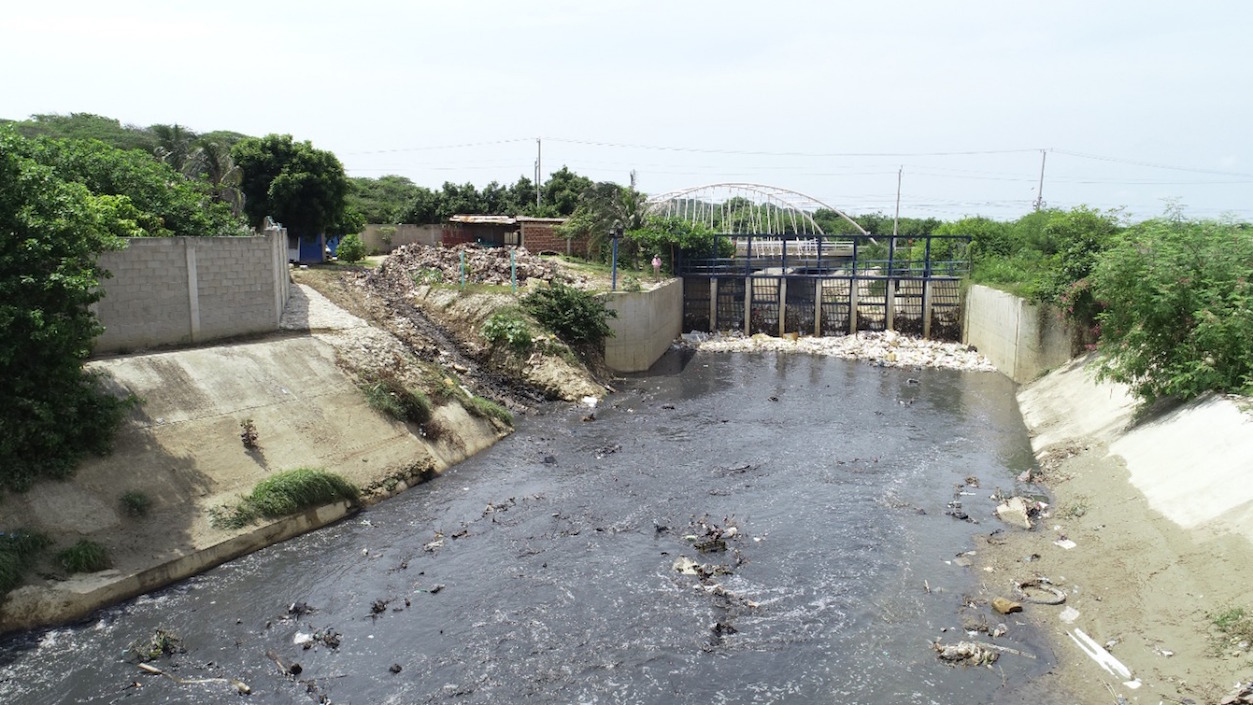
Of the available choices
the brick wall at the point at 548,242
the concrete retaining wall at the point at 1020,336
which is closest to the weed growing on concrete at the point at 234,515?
the concrete retaining wall at the point at 1020,336

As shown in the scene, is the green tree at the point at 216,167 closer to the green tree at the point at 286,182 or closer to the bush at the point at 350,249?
the green tree at the point at 286,182

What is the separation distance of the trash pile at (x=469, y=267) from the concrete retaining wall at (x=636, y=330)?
3.11m

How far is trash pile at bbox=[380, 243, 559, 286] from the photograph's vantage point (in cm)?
3272

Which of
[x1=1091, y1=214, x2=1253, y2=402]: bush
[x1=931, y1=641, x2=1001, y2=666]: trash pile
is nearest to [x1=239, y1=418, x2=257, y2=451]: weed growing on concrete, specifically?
[x1=931, y1=641, x2=1001, y2=666]: trash pile

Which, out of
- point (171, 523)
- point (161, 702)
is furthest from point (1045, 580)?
point (171, 523)

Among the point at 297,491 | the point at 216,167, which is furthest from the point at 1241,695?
the point at 216,167

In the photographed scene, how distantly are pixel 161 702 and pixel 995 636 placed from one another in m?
10.7

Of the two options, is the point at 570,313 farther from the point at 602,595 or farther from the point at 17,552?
the point at 17,552

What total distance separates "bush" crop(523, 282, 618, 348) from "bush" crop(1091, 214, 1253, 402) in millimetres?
15648

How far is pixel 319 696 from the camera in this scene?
10.3 metres

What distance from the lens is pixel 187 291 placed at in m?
18.9

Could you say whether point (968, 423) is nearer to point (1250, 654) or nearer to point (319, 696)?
point (1250, 654)

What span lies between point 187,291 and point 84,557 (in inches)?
315

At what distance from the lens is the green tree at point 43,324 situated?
42.0ft
